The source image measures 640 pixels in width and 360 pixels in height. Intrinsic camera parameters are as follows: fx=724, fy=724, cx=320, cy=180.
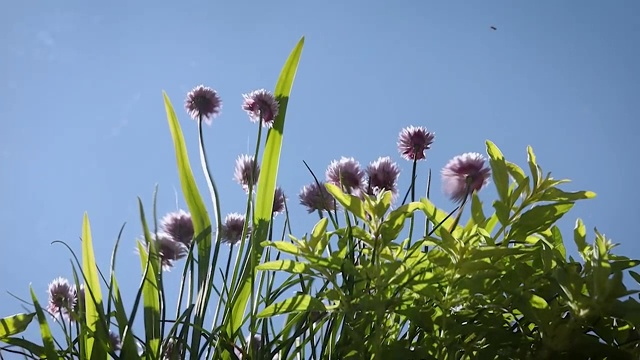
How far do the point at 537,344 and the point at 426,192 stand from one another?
34 cm

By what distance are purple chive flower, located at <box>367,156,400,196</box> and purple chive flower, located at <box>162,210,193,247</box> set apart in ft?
0.65

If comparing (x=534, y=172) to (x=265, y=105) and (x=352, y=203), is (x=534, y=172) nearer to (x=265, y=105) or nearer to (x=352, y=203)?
(x=352, y=203)

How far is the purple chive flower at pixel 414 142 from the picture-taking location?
0.81 meters

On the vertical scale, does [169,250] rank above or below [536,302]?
above

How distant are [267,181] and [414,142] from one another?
17 cm

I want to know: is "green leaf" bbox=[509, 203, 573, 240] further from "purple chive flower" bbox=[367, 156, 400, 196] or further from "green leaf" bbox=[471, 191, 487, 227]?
"purple chive flower" bbox=[367, 156, 400, 196]

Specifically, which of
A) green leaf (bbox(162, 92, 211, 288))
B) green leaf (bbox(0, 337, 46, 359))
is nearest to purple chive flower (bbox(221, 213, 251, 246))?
green leaf (bbox(162, 92, 211, 288))

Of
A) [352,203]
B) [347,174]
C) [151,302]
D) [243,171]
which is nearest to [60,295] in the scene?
[151,302]

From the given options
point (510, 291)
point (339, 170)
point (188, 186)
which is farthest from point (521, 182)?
point (188, 186)

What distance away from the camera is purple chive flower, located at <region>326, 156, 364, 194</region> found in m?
0.76

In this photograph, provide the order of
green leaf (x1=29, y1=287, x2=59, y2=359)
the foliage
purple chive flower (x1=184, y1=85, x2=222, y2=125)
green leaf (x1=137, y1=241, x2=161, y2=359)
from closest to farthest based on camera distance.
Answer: the foliage < green leaf (x1=29, y1=287, x2=59, y2=359) < green leaf (x1=137, y1=241, x2=161, y2=359) < purple chive flower (x1=184, y1=85, x2=222, y2=125)

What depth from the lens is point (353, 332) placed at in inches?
19.5

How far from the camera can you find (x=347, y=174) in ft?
2.51

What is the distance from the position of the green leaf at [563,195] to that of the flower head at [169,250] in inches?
15.9
